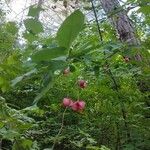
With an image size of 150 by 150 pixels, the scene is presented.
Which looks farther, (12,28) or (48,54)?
(12,28)

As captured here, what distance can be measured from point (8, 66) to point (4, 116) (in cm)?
33

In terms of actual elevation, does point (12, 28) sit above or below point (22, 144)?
above

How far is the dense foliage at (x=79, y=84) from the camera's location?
24.5 inches

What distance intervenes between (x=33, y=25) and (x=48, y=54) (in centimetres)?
35

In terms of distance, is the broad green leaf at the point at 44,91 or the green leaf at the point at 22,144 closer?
the broad green leaf at the point at 44,91

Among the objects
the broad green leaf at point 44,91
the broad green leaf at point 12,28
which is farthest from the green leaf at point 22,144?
the broad green leaf at point 44,91

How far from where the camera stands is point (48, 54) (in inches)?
21.9

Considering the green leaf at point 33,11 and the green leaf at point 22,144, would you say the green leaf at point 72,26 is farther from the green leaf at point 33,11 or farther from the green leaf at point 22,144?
the green leaf at point 22,144

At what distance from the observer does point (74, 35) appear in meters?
0.53

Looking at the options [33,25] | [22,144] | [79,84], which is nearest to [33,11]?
[33,25]

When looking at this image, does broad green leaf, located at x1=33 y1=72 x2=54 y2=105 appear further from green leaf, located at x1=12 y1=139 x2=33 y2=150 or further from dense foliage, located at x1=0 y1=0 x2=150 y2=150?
green leaf, located at x1=12 y1=139 x2=33 y2=150

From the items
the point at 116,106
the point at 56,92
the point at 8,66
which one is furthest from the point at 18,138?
the point at 56,92

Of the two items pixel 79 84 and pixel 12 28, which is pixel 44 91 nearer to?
pixel 12 28

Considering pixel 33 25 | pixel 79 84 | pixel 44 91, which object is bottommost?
pixel 44 91
